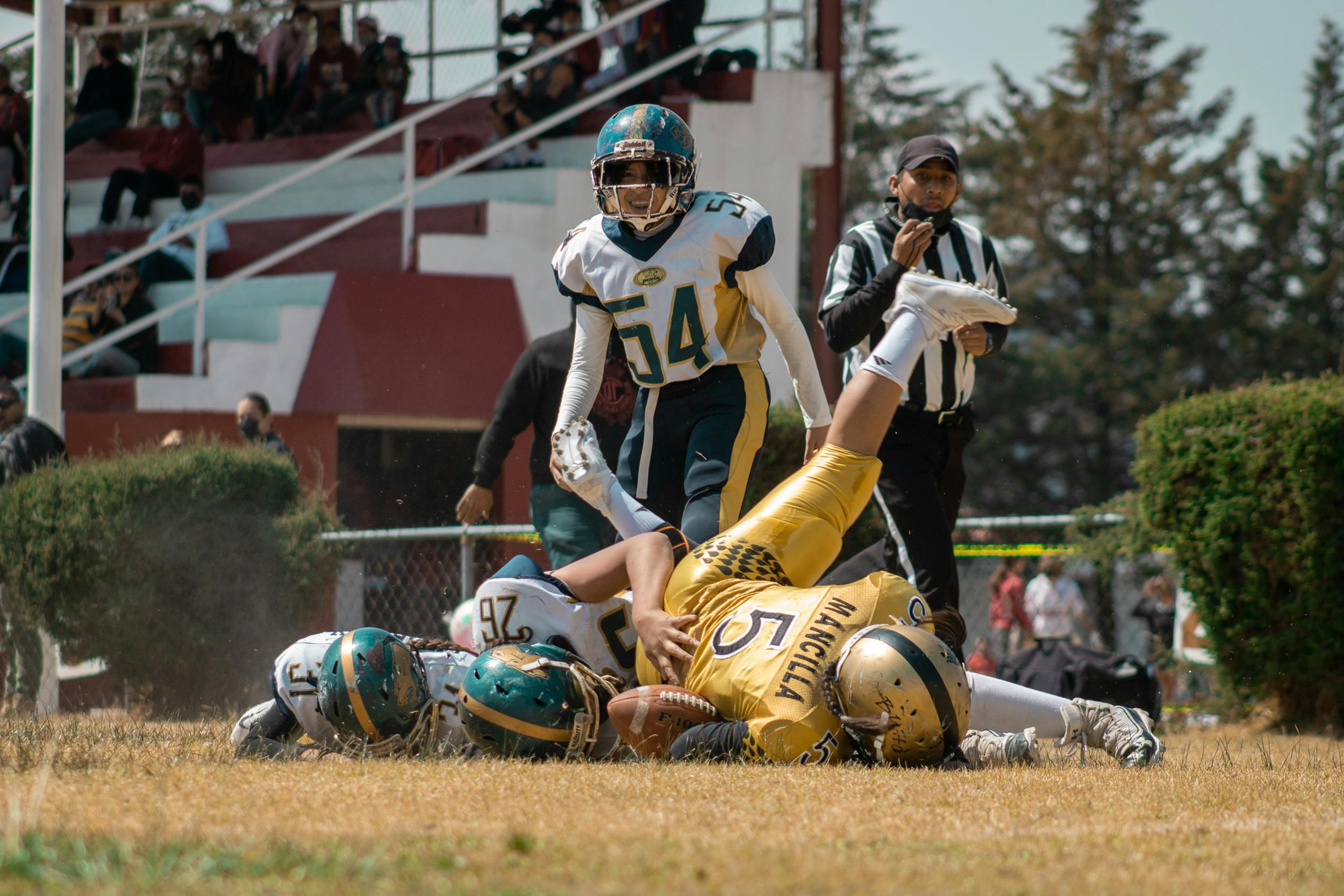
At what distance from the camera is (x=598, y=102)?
42.3 ft

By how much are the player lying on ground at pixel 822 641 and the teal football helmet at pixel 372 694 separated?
26.8 inches

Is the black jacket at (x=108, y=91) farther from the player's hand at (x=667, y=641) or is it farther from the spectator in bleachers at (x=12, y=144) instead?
the player's hand at (x=667, y=641)

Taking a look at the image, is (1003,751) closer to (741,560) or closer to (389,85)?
(741,560)

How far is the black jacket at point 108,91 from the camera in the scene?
1694cm

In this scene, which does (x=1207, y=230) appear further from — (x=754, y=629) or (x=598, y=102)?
(x=754, y=629)

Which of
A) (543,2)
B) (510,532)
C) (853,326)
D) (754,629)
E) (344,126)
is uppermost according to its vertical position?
(543,2)

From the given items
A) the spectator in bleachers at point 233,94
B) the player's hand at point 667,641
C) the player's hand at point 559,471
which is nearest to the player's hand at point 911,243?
the player's hand at point 559,471

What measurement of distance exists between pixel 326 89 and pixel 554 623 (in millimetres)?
12395

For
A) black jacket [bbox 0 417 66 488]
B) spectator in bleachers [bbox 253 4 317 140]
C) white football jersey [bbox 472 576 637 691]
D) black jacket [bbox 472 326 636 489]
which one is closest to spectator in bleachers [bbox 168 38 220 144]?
spectator in bleachers [bbox 253 4 317 140]

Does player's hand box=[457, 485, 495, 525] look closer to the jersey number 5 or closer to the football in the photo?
the jersey number 5

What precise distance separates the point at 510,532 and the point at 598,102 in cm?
516

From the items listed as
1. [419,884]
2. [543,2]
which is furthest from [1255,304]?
[419,884]

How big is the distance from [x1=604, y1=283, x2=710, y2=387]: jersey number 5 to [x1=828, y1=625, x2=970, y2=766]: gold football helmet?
1.44 m

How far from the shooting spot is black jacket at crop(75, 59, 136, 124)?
16938 millimetres
